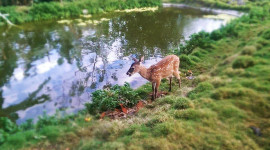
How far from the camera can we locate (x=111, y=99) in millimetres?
6398

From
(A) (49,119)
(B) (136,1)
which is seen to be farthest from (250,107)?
(B) (136,1)

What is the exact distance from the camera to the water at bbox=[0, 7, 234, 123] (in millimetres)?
7078

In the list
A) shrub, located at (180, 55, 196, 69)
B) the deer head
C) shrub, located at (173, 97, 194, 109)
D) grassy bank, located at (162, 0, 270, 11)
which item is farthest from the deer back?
grassy bank, located at (162, 0, 270, 11)

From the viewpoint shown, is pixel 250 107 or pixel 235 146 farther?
pixel 250 107

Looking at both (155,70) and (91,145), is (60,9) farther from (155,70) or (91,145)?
(91,145)

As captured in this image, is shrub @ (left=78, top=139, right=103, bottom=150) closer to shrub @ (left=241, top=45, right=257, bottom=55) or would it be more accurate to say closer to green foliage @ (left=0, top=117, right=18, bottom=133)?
green foliage @ (left=0, top=117, right=18, bottom=133)

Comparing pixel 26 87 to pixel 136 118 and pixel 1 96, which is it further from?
pixel 136 118

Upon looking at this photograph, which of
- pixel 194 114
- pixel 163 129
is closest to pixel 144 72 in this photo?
pixel 194 114

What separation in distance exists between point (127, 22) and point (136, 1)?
610 centimetres

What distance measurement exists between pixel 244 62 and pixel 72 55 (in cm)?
706

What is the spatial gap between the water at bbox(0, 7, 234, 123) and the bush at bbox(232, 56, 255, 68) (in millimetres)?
3298

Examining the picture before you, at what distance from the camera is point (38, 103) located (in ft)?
22.4

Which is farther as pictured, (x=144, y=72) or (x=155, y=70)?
(x=155, y=70)

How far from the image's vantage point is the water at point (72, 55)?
7078 mm
